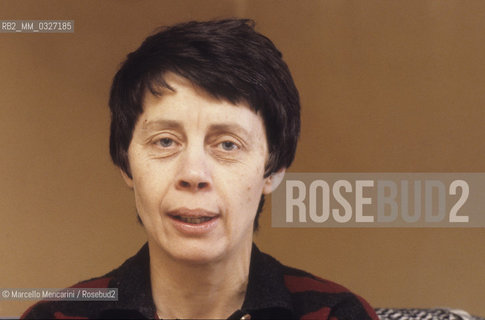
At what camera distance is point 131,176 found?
1.41 m

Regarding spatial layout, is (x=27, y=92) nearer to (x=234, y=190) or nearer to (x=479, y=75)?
(x=234, y=190)

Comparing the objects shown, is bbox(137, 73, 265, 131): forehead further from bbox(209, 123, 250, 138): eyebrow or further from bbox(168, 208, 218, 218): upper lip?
bbox(168, 208, 218, 218): upper lip

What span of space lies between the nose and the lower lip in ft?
0.24

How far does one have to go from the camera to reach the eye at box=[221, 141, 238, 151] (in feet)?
4.29

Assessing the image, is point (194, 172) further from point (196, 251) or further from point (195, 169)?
point (196, 251)

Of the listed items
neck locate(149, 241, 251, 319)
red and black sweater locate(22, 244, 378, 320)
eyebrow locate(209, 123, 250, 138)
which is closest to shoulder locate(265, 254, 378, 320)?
red and black sweater locate(22, 244, 378, 320)

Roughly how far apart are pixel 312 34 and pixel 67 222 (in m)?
0.73

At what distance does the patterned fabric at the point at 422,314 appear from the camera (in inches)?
59.0

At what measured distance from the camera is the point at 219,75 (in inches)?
50.8

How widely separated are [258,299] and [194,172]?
34cm

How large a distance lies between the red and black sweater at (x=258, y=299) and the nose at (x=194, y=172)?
0.26 m

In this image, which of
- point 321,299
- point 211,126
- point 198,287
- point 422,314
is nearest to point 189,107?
point 211,126

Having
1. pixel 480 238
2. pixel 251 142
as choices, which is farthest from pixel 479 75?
pixel 251 142

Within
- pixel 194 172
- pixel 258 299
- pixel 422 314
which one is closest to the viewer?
pixel 194 172
